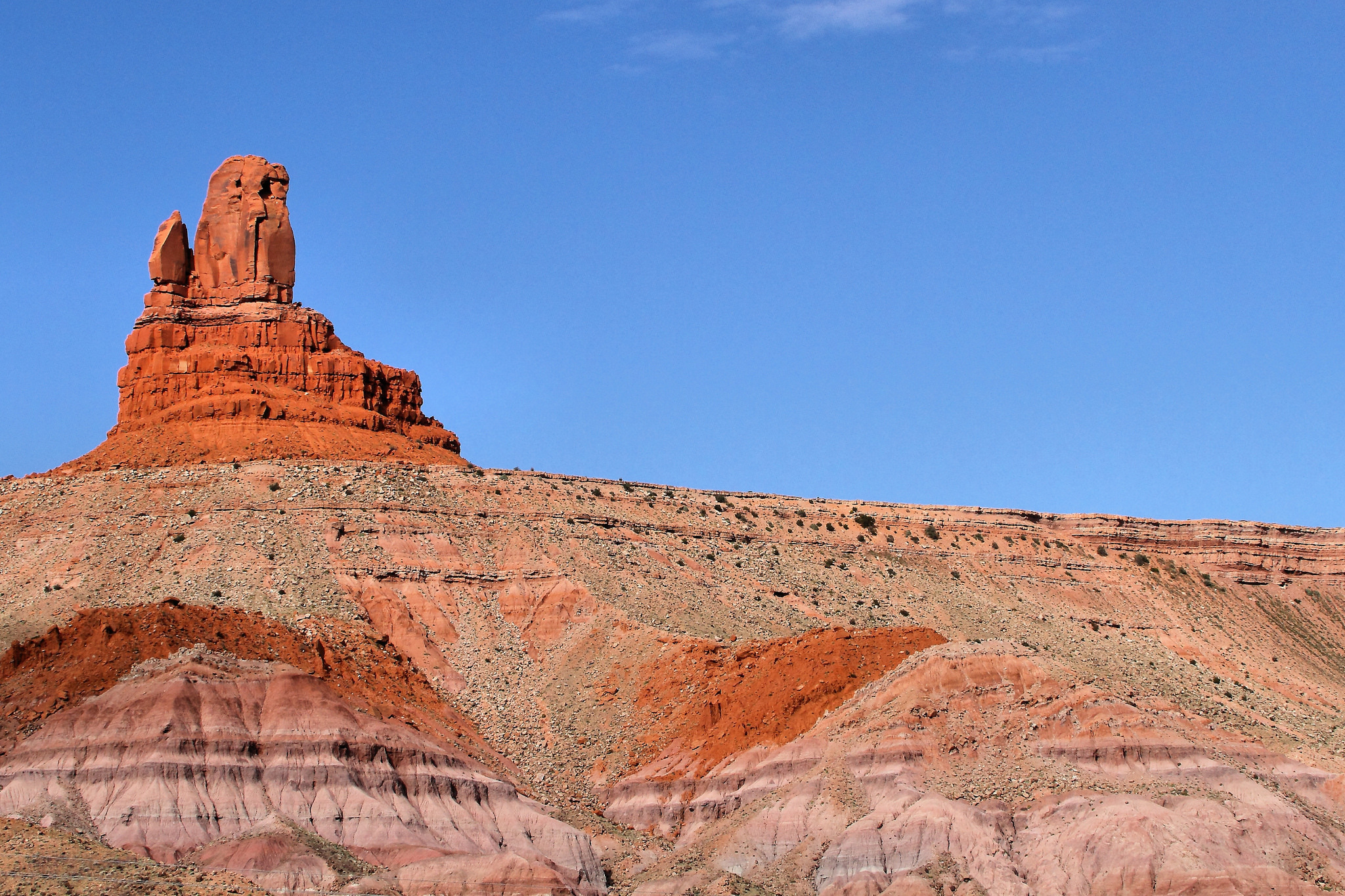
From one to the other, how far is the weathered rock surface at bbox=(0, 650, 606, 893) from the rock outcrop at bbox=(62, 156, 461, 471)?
27.0 metres

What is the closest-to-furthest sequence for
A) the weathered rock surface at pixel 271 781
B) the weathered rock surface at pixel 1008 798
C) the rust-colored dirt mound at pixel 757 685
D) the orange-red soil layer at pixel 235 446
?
the weathered rock surface at pixel 1008 798
the weathered rock surface at pixel 271 781
the rust-colored dirt mound at pixel 757 685
the orange-red soil layer at pixel 235 446

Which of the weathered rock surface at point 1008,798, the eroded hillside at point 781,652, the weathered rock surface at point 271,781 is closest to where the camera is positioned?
the weathered rock surface at point 1008,798

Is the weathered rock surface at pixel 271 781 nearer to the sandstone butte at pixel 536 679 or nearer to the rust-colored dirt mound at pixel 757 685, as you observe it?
the sandstone butte at pixel 536 679

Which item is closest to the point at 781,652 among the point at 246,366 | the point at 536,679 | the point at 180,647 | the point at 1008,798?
the point at 536,679

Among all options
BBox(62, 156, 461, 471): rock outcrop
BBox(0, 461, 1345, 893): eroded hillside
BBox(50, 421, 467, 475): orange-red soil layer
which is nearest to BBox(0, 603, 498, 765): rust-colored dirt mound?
BBox(0, 461, 1345, 893): eroded hillside

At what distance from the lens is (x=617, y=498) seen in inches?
3433

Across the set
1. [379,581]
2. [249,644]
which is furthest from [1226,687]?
[249,644]

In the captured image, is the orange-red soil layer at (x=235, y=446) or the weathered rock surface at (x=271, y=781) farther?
the orange-red soil layer at (x=235, y=446)

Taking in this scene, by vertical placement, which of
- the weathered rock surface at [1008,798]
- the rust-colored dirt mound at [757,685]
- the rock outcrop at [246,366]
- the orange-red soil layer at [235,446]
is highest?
the rock outcrop at [246,366]

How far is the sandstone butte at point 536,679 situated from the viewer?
51375mm

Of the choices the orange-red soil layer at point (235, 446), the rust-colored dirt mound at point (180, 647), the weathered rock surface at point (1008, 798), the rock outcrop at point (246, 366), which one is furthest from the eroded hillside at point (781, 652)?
the rock outcrop at point (246, 366)

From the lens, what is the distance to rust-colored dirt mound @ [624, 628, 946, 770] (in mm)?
60156

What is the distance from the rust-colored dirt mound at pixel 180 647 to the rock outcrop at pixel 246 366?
21.2m

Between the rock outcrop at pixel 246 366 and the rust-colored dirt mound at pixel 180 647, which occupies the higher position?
the rock outcrop at pixel 246 366
